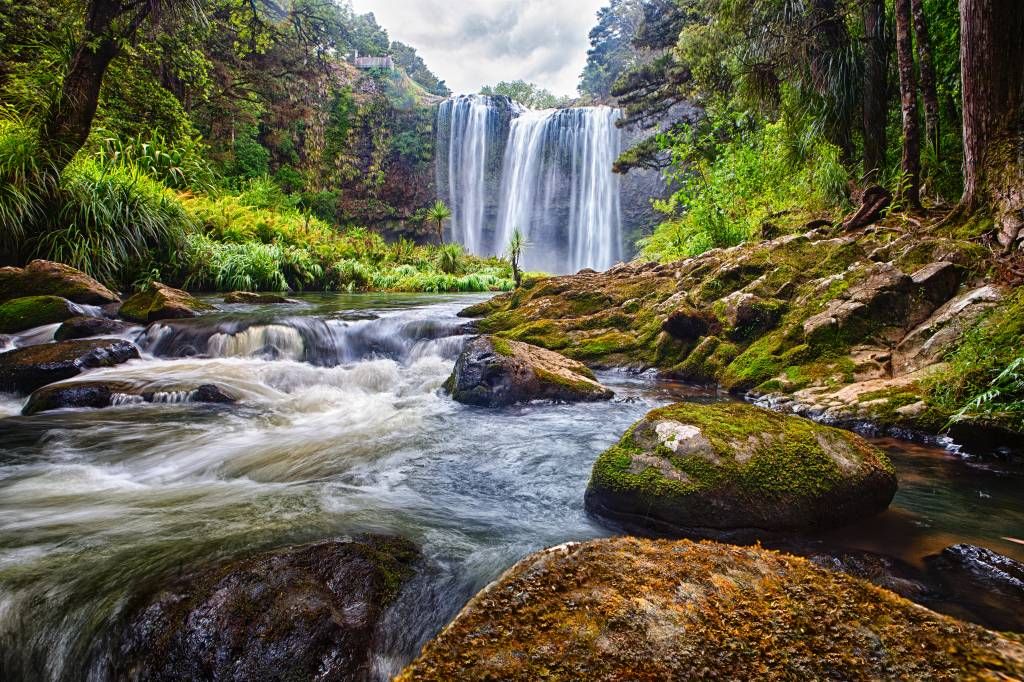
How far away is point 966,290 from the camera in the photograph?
15.3ft

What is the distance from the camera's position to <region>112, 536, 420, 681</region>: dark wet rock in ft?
5.44

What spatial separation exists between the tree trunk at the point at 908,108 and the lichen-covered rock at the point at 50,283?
11.7 meters

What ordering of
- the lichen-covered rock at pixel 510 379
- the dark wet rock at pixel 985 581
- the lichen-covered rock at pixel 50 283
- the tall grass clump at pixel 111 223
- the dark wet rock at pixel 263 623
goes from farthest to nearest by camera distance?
the tall grass clump at pixel 111 223 < the lichen-covered rock at pixel 50 283 < the lichen-covered rock at pixel 510 379 < the dark wet rock at pixel 985 581 < the dark wet rock at pixel 263 623

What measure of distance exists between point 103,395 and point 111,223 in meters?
6.42

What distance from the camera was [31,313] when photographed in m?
7.22

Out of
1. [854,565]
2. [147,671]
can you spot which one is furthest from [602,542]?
[147,671]

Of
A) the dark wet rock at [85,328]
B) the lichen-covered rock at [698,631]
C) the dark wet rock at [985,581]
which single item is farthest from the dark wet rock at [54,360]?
the dark wet rock at [985,581]

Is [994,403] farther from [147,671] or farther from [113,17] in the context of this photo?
[113,17]

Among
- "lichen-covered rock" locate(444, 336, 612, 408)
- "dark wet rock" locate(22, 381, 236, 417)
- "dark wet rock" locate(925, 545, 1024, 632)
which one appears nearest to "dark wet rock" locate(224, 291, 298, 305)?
"dark wet rock" locate(22, 381, 236, 417)

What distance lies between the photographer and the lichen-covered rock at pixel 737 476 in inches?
97.6

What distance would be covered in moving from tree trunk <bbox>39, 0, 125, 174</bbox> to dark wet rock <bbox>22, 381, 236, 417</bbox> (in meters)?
6.02

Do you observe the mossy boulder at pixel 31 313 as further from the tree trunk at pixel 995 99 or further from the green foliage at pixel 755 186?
the tree trunk at pixel 995 99

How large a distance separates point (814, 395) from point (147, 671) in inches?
187

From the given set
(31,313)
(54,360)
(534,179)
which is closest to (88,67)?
(31,313)
